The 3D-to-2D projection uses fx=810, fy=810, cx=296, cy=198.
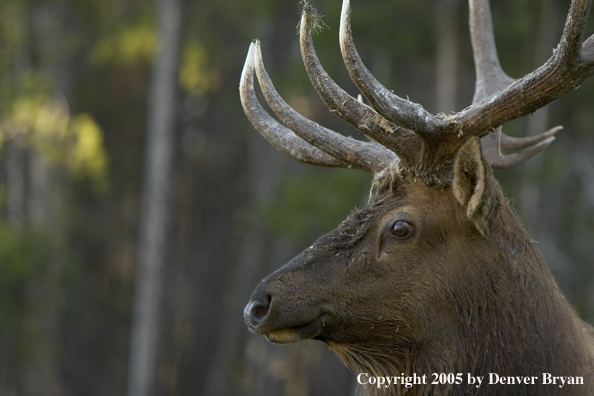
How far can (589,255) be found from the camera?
17312 millimetres

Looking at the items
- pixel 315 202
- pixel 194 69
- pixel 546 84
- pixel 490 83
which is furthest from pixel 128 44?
pixel 546 84

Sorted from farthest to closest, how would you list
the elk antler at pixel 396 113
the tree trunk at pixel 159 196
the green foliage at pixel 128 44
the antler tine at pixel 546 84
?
the green foliage at pixel 128 44, the tree trunk at pixel 159 196, the elk antler at pixel 396 113, the antler tine at pixel 546 84

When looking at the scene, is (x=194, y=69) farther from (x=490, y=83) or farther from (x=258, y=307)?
(x=258, y=307)

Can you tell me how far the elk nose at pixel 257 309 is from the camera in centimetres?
425

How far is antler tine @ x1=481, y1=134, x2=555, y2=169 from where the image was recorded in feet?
17.8

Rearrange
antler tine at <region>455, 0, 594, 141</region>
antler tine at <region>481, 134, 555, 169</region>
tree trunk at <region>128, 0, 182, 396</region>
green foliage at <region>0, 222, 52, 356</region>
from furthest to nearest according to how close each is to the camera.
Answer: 1. green foliage at <region>0, 222, 52, 356</region>
2. tree trunk at <region>128, 0, 182, 396</region>
3. antler tine at <region>481, 134, 555, 169</region>
4. antler tine at <region>455, 0, 594, 141</region>

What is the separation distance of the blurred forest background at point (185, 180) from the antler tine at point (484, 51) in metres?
2.19

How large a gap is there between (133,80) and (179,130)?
441 inches

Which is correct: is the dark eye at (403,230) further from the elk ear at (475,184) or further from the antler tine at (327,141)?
the antler tine at (327,141)

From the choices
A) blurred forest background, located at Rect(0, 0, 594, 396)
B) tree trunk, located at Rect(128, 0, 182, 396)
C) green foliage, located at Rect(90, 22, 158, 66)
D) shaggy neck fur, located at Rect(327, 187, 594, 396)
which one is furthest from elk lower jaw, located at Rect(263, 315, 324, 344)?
green foliage, located at Rect(90, 22, 158, 66)

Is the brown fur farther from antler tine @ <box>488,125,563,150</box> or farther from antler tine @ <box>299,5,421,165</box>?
antler tine @ <box>488,125,563,150</box>

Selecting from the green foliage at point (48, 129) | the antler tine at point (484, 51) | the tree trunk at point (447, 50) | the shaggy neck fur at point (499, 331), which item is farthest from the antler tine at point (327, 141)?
the green foliage at point (48, 129)

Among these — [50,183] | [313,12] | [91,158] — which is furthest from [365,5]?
[313,12]

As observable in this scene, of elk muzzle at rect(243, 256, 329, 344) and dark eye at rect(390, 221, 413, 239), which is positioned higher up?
dark eye at rect(390, 221, 413, 239)
